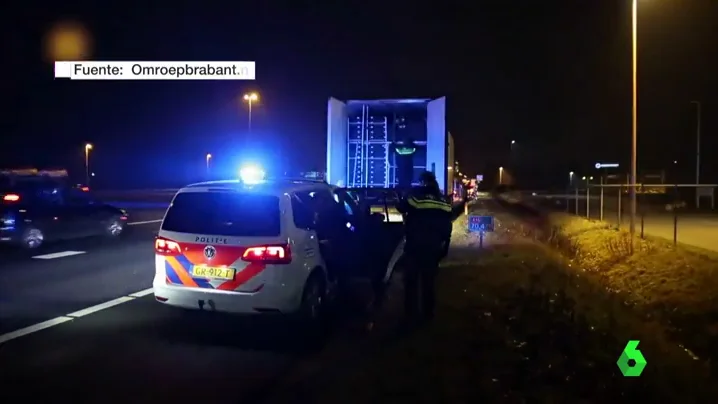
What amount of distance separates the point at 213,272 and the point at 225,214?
65cm

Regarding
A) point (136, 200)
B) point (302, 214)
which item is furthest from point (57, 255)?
point (136, 200)

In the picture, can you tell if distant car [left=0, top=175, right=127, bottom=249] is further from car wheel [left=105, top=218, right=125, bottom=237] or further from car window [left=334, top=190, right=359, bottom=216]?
car window [left=334, top=190, right=359, bottom=216]

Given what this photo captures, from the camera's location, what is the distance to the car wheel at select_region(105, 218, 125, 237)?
1916 cm

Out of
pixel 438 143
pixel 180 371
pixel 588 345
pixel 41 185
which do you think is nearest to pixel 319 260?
pixel 180 371

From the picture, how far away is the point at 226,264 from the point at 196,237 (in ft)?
1.58

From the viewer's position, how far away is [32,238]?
16266mm

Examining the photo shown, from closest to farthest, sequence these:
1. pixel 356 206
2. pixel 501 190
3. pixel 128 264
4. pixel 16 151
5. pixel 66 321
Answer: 1. pixel 66 321
2. pixel 356 206
3. pixel 128 264
4. pixel 16 151
5. pixel 501 190

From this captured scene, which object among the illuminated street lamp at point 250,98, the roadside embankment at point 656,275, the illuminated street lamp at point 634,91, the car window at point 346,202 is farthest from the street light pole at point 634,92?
the illuminated street lamp at point 250,98

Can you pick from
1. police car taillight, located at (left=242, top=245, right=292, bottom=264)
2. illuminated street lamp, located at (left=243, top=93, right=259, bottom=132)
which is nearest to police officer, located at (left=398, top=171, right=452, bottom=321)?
police car taillight, located at (left=242, top=245, right=292, bottom=264)

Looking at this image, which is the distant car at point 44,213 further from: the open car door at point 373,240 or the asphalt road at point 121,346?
the open car door at point 373,240

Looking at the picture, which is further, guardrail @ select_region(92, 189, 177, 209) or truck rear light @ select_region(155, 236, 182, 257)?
guardrail @ select_region(92, 189, 177, 209)

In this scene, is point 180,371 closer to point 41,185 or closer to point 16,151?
point 41,185

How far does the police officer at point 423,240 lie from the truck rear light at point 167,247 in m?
2.62

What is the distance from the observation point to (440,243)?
26.8ft
